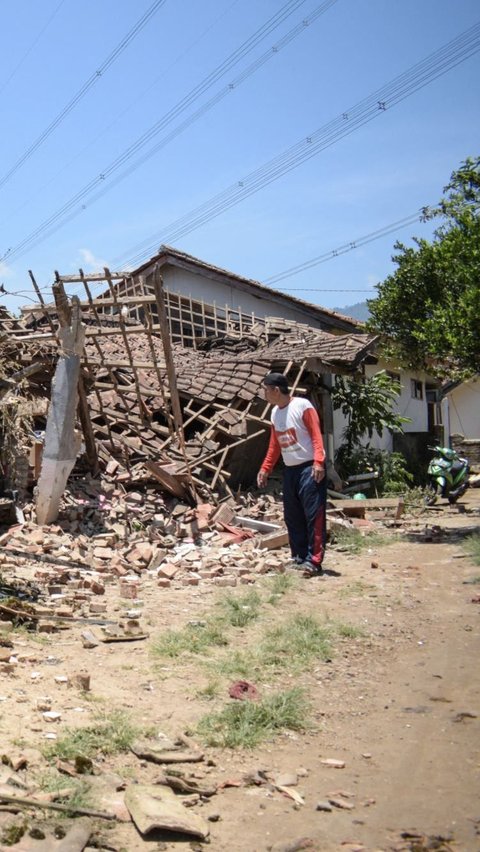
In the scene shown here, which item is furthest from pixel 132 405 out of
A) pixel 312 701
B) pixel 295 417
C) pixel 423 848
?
pixel 423 848

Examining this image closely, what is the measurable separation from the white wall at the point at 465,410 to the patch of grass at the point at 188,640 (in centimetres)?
2361

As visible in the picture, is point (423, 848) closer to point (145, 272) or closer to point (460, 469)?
point (460, 469)

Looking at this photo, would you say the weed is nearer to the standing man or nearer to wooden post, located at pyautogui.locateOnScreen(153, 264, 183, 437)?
the standing man

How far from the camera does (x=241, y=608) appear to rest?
24.6 ft

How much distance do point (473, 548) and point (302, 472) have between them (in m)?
2.76

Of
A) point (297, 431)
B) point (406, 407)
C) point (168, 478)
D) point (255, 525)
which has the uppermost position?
point (406, 407)

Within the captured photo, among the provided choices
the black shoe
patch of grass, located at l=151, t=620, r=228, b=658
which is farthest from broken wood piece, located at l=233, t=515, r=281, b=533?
patch of grass, located at l=151, t=620, r=228, b=658

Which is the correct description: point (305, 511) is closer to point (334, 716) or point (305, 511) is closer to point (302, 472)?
point (302, 472)

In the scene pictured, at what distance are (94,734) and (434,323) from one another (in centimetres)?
803

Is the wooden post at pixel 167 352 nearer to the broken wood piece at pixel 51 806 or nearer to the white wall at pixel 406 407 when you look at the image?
the broken wood piece at pixel 51 806

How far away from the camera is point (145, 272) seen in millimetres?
24281

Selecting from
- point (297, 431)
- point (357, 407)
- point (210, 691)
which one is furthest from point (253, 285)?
point (210, 691)

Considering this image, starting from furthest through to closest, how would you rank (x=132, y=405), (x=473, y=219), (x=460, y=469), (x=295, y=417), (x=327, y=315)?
1. (x=327, y=315)
2. (x=460, y=469)
3. (x=132, y=405)
4. (x=473, y=219)
5. (x=295, y=417)

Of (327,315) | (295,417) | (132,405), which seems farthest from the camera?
(327,315)
